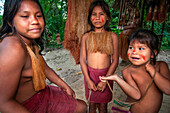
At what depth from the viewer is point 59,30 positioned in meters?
8.09

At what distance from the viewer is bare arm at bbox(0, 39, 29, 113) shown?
0.80 meters

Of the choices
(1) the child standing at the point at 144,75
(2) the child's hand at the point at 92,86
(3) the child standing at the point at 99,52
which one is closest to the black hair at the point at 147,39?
(1) the child standing at the point at 144,75

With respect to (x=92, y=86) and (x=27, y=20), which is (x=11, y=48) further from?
(x=92, y=86)

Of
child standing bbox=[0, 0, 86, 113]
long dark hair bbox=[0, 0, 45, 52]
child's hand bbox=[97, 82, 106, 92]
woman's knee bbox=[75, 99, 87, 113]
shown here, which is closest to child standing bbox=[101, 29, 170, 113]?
woman's knee bbox=[75, 99, 87, 113]

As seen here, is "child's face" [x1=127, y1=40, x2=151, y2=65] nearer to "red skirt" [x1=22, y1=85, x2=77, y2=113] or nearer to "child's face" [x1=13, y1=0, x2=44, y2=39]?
"red skirt" [x1=22, y1=85, x2=77, y2=113]

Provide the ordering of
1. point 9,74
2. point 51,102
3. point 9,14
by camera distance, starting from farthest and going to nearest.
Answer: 1. point 51,102
2. point 9,14
3. point 9,74

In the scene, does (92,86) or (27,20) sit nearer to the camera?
(27,20)

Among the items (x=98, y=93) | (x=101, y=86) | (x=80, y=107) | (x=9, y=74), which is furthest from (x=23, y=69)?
(x=98, y=93)

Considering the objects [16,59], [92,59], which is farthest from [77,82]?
[16,59]

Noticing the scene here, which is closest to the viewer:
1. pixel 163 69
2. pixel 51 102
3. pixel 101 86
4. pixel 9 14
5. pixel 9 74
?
pixel 9 74

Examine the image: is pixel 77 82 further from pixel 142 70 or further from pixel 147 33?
pixel 147 33

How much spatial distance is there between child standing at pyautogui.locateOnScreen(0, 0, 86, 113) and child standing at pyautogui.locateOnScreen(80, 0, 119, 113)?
642mm

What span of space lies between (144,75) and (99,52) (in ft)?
2.57

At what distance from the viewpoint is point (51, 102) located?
3.92 ft
